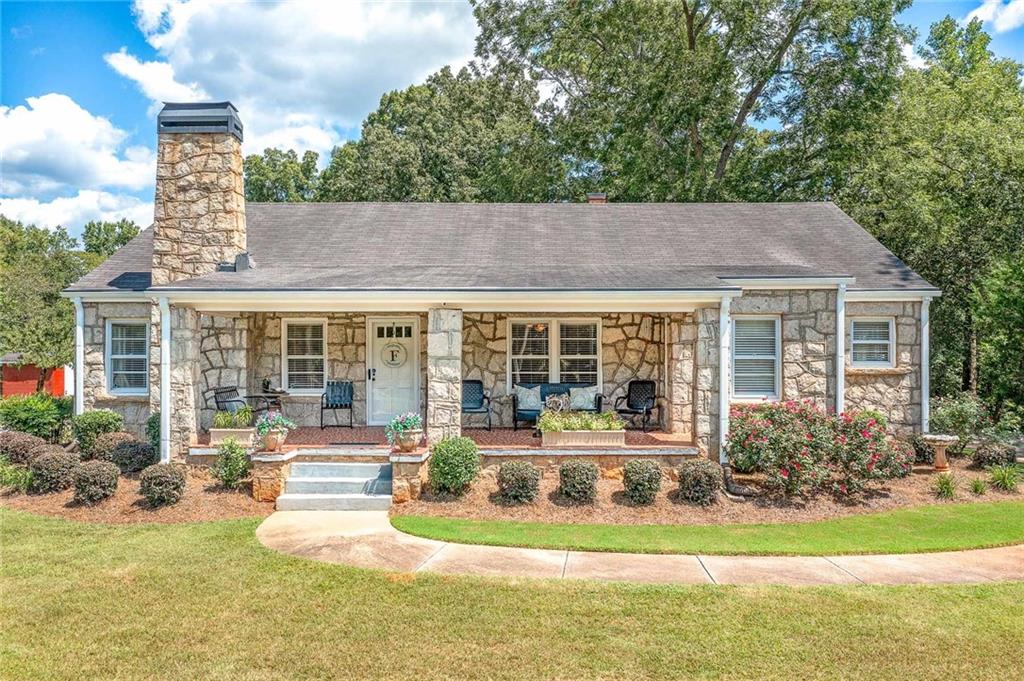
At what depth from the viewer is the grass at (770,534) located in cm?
679

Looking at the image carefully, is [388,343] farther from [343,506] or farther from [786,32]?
[786,32]

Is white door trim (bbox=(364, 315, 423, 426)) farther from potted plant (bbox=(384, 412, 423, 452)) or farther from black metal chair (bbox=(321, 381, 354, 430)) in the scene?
potted plant (bbox=(384, 412, 423, 452))

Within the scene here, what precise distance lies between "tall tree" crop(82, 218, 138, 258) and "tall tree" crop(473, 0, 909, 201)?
45625mm

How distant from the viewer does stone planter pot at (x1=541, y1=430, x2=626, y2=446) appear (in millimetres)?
9414

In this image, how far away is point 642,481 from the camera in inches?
325

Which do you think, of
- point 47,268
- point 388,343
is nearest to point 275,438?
point 388,343

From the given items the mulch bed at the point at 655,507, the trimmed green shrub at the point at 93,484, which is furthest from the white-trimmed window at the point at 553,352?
the trimmed green shrub at the point at 93,484

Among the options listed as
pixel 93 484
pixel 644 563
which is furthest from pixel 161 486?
pixel 644 563

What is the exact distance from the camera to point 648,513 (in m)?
8.09

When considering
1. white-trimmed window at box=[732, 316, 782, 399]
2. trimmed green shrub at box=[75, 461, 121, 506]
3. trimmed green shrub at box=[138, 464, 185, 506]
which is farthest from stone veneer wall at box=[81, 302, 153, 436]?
white-trimmed window at box=[732, 316, 782, 399]

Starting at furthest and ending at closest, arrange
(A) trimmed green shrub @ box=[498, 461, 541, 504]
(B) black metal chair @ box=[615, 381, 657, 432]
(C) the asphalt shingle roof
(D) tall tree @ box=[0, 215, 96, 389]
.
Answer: (D) tall tree @ box=[0, 215, 96, 389], (B) black metal chair @ box=[615, 381, 657, 432], (C) the asphalt shingle roof, (A) trimmed green shrub @ box=[498, 461, 541, 504]

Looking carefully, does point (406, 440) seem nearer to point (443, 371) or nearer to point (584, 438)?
point (443, 371)

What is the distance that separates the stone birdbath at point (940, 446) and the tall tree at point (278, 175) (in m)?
33.2

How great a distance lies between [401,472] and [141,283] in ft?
22.9
